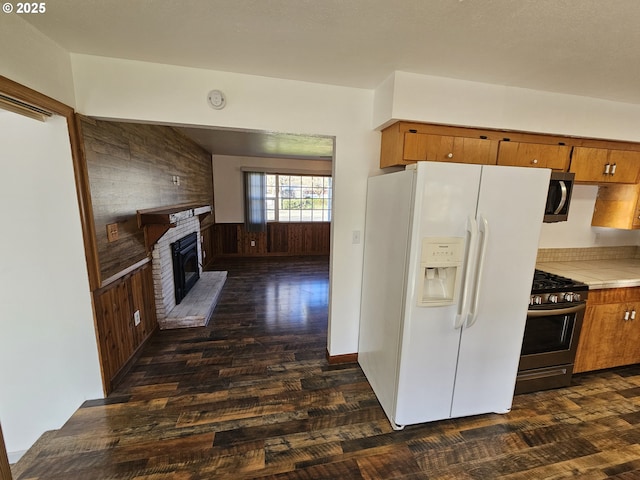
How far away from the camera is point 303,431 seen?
6.01 ft

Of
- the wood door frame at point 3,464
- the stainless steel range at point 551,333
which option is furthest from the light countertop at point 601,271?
the wood door frame at point 3,464

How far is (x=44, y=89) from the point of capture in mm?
1537

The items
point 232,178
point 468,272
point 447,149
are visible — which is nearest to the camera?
point 468,272

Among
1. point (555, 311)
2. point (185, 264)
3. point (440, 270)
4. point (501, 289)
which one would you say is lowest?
point (185, 264)

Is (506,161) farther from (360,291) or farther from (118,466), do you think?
(118,466)

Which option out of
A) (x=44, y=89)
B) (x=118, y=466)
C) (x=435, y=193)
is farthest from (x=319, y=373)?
(x=44, y=89)

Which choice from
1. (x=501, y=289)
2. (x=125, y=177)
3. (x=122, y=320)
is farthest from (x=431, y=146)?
(x=122, y=320)

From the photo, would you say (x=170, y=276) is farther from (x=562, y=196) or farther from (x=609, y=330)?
(x=609, y=330)

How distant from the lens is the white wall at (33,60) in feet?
4.35

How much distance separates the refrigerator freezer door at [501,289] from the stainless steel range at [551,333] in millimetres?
256

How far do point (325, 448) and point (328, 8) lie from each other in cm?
245

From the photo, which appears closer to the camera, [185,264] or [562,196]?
[562,196]

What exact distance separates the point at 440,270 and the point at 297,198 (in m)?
5.30

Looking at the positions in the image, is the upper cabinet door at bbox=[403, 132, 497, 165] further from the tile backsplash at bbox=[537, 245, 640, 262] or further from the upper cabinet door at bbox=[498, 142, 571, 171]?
the tile backsplash at bbox=[537, 245, 640, 262]
